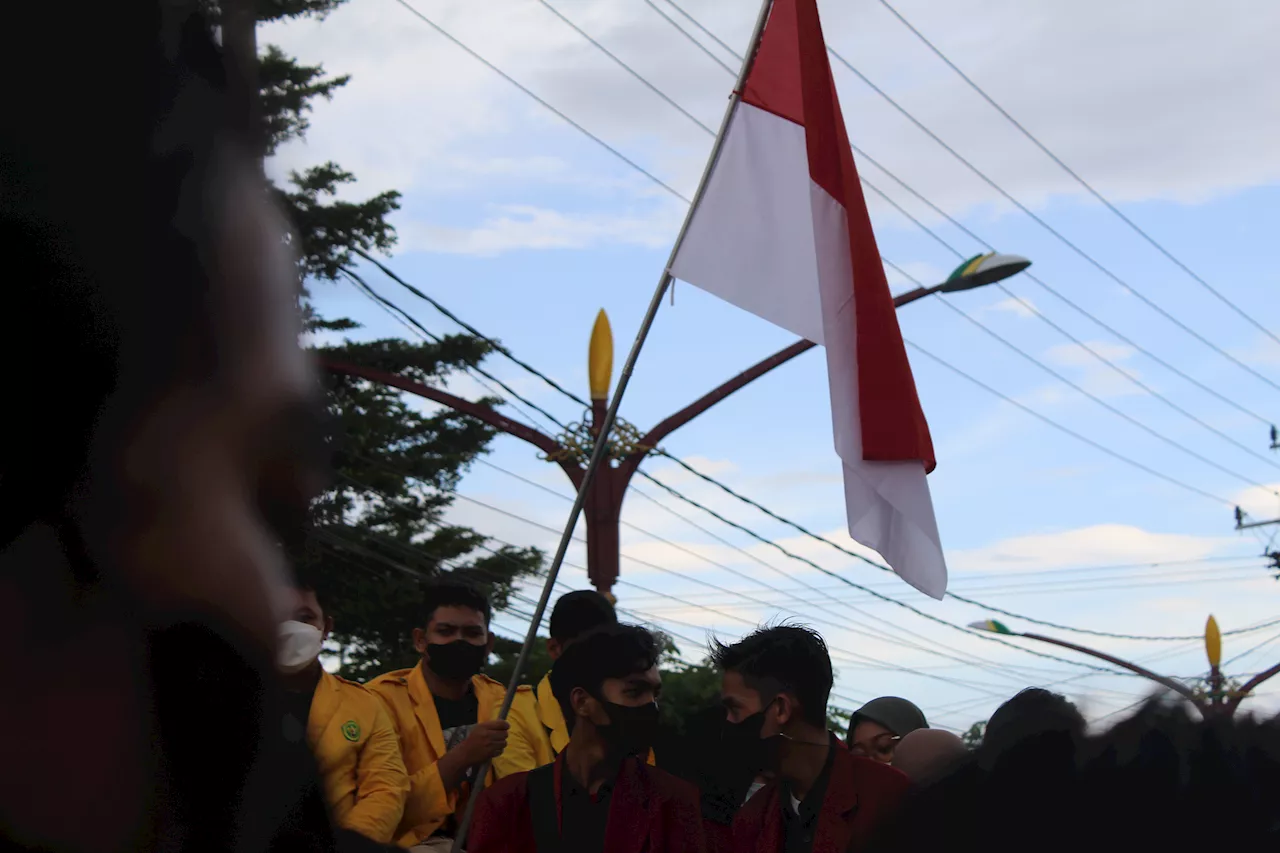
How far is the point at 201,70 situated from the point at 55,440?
19cm

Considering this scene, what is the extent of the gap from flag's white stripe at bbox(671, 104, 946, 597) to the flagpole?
0.04 meters

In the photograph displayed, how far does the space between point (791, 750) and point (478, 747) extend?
3.55ft

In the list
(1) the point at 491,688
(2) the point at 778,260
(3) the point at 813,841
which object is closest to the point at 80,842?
(3) the point at 813,841

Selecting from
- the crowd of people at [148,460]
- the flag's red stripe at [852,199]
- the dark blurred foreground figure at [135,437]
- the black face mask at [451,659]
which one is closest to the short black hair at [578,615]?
the black face mask at [451,659]

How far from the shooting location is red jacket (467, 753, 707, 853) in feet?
14.5

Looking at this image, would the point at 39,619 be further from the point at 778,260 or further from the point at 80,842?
the point at 778,260

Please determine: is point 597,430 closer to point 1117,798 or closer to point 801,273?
point 801,273

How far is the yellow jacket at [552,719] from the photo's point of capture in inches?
212

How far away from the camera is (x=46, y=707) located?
0.54 meters

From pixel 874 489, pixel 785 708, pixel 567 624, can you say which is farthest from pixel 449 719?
pixel 874 489

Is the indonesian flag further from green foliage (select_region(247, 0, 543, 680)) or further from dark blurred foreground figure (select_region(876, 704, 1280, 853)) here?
green foliage (select_region(247, 0, 543, 680))

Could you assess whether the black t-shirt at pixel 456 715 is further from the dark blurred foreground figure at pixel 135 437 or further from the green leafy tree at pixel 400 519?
the green leafy tree at pixel 400 519

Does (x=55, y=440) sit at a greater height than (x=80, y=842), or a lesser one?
greater

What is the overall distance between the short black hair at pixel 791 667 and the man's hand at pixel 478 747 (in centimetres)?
87
